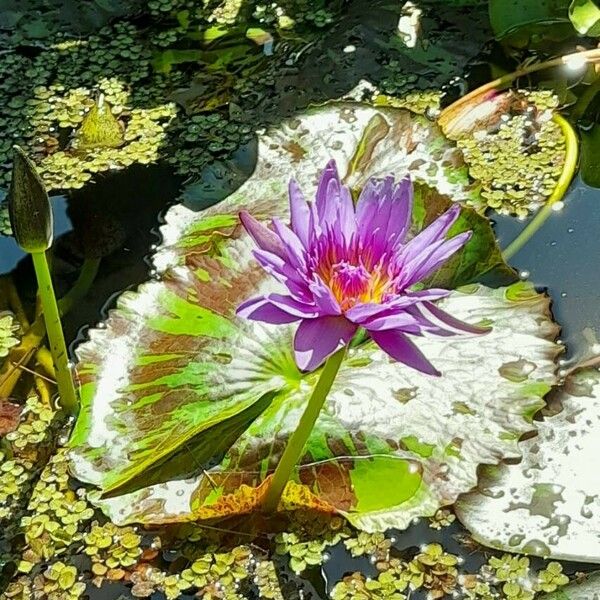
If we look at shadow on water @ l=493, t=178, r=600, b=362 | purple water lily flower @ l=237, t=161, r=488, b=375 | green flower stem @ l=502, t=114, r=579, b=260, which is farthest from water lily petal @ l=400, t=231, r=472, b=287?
green flower stem @ l=502, t=114, r=579, b=260

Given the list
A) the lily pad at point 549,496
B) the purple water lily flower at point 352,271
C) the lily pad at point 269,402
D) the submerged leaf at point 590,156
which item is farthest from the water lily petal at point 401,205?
the submerged leaf at point 590,156

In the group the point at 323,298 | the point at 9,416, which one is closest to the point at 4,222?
the point at 9,416

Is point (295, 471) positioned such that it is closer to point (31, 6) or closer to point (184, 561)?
point (184, 561)

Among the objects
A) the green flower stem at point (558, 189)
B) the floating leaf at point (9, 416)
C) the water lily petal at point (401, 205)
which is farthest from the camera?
the green flower stem at point (558, 189)

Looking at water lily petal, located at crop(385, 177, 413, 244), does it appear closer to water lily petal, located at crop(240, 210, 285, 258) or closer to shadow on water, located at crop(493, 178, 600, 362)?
water lily petal, located at crop(240, 210, 285, 258)

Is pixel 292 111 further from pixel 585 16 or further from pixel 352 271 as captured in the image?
pixel 352 271

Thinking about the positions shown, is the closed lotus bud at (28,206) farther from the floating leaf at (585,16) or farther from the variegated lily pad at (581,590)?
the floating leaf at (585,16)

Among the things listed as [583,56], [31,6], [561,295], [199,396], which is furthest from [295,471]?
[31,6]

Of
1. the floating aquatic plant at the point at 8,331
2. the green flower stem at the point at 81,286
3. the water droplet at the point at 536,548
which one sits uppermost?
the green flower stem at the point at 81,286
